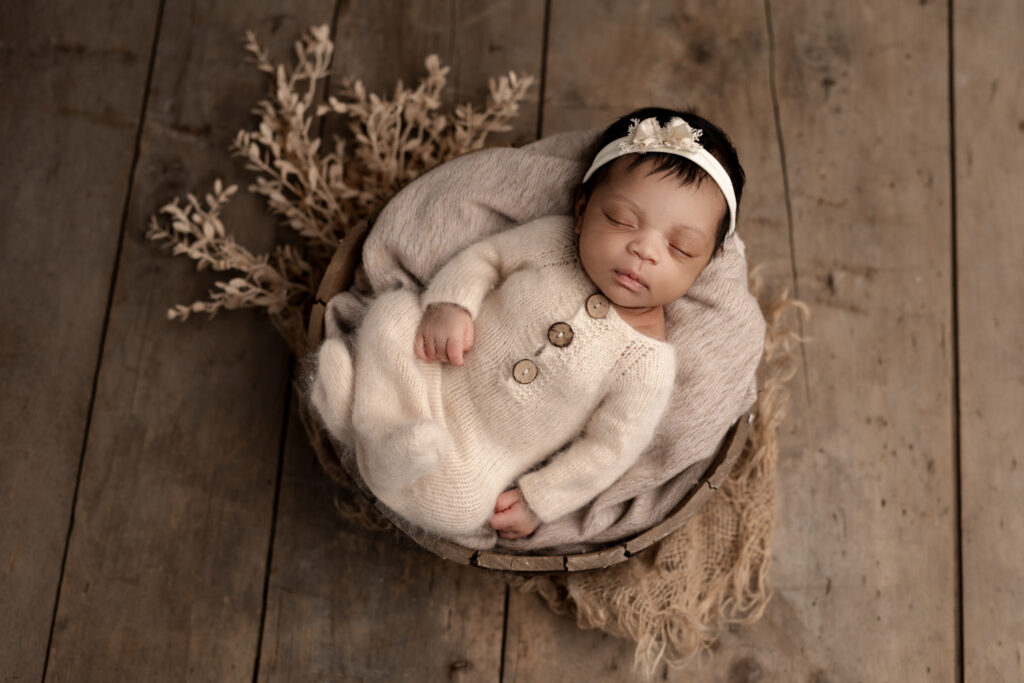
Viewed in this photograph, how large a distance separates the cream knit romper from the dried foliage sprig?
27 cm

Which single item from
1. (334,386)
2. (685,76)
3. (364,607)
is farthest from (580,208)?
(364,607)

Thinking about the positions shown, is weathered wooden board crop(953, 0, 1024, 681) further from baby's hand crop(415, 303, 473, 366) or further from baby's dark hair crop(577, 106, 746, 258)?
baby's hand crop(415, 303, 473, 366)

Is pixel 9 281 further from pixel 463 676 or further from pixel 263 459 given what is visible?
pixel 463 676

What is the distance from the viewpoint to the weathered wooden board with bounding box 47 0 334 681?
1316mm

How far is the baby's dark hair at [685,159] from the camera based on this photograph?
3.49ft

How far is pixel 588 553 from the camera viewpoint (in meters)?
1.13

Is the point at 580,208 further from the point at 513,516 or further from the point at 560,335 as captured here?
the point at 513,516

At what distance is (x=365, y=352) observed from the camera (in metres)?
1.15

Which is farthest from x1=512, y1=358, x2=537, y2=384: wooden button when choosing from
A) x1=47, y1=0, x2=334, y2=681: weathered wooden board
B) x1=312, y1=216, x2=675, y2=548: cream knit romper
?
x1=47, y1=0, x2=334, y2=681: weathered wooden board

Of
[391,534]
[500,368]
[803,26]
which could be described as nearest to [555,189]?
[500,368]

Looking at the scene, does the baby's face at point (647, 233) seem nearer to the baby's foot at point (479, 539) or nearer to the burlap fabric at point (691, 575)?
the burlap fabric at point (691, 575)

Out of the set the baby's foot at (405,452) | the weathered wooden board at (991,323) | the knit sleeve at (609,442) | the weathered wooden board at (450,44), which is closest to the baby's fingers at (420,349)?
the baby's foot at (405,452)

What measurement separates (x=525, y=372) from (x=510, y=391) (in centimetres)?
3

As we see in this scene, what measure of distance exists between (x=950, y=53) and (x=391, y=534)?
1.34 m
